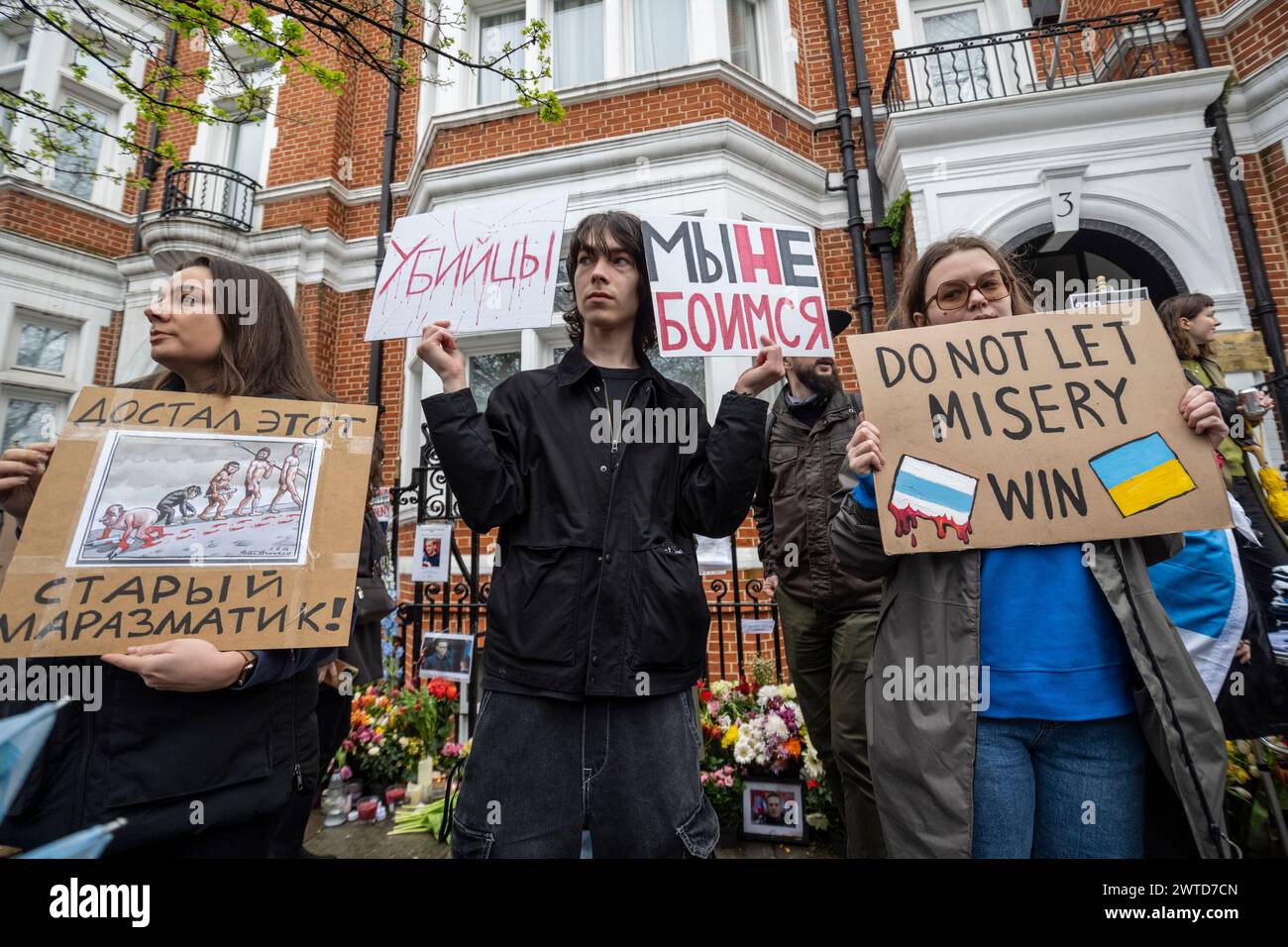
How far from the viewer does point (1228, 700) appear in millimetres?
2191

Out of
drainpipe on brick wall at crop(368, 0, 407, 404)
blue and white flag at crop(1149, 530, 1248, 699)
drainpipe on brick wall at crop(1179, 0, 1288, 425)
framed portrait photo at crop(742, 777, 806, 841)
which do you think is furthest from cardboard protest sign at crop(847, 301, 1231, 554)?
drainpipe on brick wall at crop(368, 0, 407, 404)

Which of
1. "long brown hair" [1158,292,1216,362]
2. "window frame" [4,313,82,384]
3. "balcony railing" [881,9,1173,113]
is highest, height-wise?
"balcony railing" [881,9,1173,113]

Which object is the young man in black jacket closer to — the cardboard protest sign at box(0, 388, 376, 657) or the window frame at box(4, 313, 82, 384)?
the cardboard protest sign at box(0, 388, 376, 657)

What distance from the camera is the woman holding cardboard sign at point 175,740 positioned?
1.13 m

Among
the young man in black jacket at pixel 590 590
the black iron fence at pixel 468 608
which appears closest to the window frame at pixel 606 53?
the black iron fence at pixel 468 608

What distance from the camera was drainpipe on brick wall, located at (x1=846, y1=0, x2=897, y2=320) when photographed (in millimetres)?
5957

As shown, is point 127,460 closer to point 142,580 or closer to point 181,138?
point 142,580

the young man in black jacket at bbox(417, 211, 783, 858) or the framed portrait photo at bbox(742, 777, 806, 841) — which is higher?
the young man in black jacket at bbox(417, 211, 783, 858)

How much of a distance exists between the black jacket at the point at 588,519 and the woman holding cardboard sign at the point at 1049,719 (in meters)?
0.55

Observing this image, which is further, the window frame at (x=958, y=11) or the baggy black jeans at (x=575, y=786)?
the window frame at (x=958, y=11)

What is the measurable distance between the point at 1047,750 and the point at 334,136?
→ 9737 mm

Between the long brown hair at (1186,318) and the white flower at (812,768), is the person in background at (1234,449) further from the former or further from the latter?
the white flower at (812,768)

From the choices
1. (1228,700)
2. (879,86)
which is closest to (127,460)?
(1228,700)

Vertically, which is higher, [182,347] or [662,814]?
[182,347]
